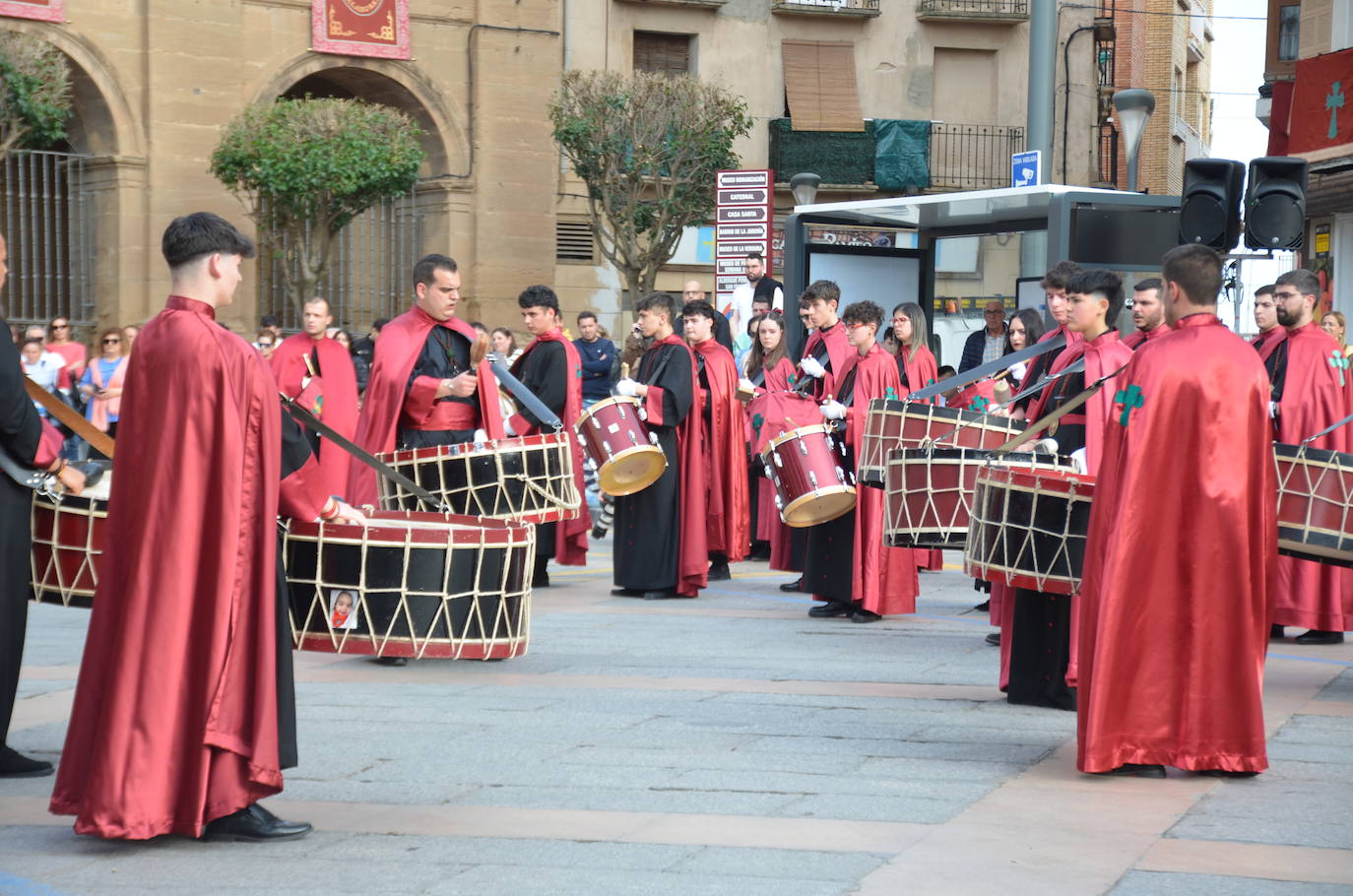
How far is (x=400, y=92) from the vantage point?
28.7m

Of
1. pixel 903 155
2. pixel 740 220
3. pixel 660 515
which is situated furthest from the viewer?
pixel 903 155

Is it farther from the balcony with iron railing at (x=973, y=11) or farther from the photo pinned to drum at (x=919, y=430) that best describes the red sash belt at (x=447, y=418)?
the balcony with iron railing at (x=973, y=11)

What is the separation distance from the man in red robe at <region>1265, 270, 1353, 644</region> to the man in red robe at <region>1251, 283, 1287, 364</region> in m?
0.05

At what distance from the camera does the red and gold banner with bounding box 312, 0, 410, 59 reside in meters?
27.7

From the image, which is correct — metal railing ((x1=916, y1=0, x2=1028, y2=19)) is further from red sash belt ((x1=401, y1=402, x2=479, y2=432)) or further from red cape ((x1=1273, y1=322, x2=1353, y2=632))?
red sash belt ((x1=401, y1=402, x2=479, y2=432))

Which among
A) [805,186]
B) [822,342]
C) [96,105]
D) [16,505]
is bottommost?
[16,505]

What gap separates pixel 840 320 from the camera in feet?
39.6

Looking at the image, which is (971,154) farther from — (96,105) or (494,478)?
(494,478)

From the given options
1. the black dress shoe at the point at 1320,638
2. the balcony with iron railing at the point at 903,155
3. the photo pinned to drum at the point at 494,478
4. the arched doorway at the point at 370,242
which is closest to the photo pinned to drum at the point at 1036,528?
the photo pinned to drum at the point at 494,478

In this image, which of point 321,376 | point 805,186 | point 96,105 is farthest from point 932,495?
point 96,105

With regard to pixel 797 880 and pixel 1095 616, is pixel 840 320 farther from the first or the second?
pixel 797 880

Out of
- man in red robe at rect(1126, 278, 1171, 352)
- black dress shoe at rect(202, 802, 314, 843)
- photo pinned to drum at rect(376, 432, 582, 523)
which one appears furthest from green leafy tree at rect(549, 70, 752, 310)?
black dress shoe at rect(202, 802, 314, 843)

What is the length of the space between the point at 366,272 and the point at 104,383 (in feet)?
37.1

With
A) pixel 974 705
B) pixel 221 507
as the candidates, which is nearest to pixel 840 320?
pixel 974 705
